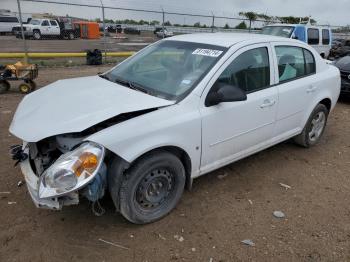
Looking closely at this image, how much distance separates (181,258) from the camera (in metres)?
2.93

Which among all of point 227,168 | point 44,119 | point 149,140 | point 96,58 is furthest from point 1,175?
point 96,58

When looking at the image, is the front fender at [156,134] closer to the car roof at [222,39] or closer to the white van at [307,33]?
the car roof at [222,39]

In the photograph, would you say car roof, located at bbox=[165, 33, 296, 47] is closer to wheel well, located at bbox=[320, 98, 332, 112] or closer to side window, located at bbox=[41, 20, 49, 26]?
wheel well, located at bbox=[320, 98, 332, 112]

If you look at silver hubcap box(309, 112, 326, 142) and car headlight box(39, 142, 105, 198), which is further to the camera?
silver hubcap box(309, 112, 326, 142)

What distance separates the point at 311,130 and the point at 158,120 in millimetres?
3103

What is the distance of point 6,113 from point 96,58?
7496 mm

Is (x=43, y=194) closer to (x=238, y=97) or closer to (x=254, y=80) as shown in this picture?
(x=238, y=97)

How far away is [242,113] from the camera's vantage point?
3773 mm

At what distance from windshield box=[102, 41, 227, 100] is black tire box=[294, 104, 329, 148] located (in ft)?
6.94

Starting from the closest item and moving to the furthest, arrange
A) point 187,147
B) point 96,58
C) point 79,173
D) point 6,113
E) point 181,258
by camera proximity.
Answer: point 79,173 → point 181,258 → point 187,147 → point 6,113 → point 96,58

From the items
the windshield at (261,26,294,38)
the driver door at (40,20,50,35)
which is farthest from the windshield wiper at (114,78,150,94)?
the driver door at (40,20,50,35)

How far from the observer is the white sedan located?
2.85 metres

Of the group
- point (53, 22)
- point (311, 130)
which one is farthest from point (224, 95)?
point (53, 22)

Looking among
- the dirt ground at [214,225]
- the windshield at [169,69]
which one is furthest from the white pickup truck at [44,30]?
the dirt ground at [214,225]
